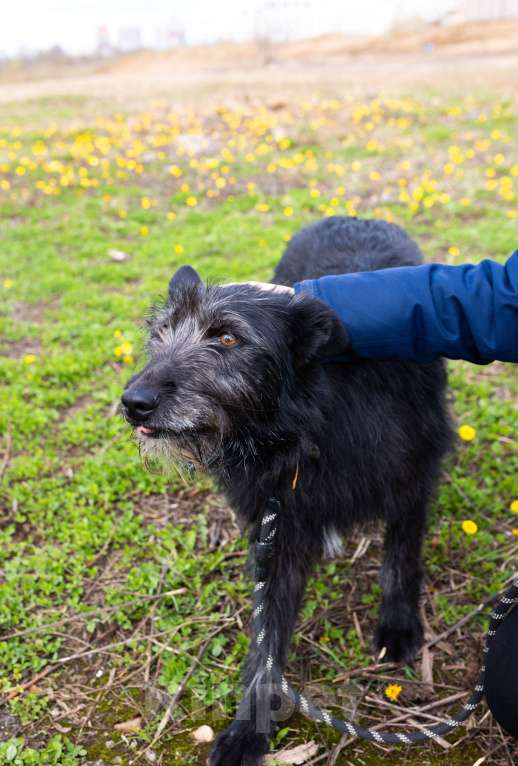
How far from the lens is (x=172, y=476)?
3.68 meters

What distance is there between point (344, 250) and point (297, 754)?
7.89 ft

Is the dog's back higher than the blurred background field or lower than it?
higher

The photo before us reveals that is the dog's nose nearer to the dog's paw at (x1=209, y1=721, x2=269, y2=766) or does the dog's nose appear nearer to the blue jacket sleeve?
the blue jacket sleeve

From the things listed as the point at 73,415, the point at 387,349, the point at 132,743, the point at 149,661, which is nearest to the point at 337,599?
the point at 149,661

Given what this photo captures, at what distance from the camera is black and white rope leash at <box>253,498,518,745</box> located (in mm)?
2377

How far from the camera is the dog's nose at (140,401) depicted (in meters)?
2.12

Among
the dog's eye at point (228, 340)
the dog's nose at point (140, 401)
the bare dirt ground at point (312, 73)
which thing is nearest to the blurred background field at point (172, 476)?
the dog's eye at point (228, 340)

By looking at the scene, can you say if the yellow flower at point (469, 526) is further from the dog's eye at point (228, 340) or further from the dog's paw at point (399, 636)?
the dog's eye at point (228, 340)

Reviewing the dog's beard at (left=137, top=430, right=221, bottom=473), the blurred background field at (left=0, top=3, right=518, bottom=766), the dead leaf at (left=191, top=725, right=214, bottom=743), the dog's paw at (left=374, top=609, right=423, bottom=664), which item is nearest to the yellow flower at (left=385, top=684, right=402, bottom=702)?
the blurred background field at (left=0, top=3, right=518, bottom=766)

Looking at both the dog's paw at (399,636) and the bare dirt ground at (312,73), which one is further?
the bare dirt ground at (312,73)

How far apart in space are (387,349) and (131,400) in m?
1.05

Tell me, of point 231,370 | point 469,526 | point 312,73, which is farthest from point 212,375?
point 312,73

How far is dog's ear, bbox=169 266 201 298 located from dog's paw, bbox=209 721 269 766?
5.79 feet

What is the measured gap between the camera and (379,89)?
46.9 ft
